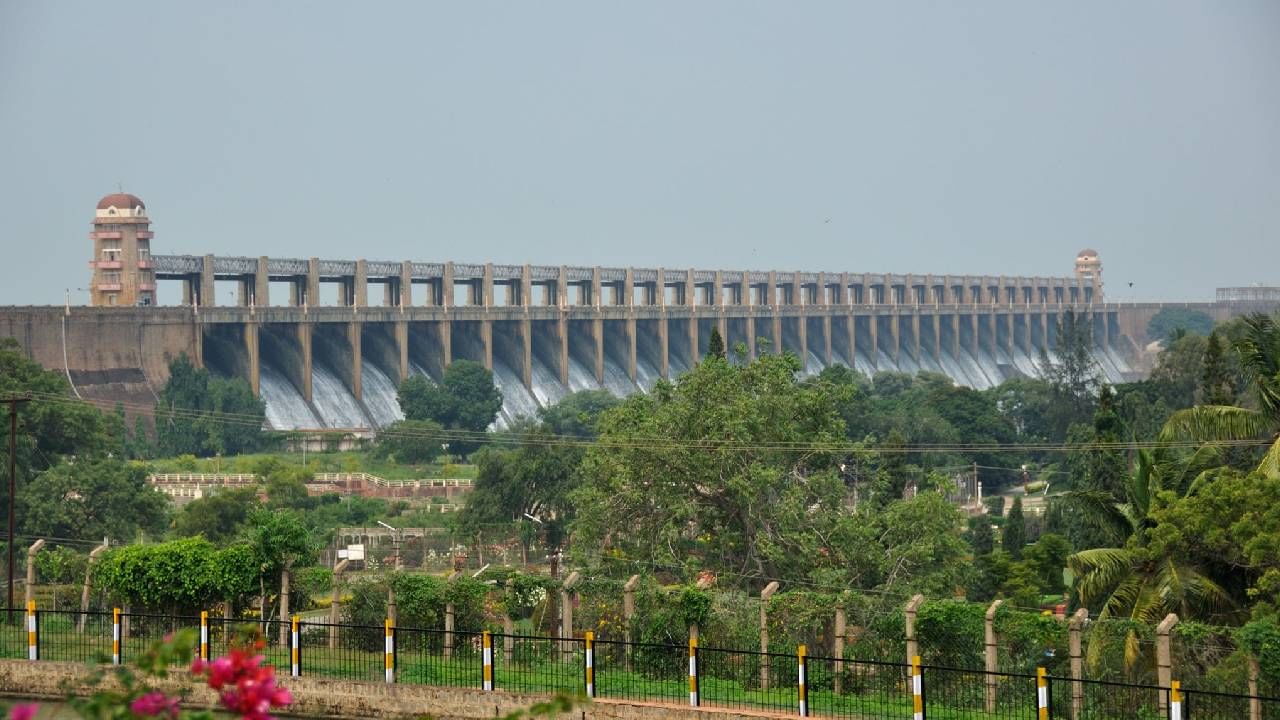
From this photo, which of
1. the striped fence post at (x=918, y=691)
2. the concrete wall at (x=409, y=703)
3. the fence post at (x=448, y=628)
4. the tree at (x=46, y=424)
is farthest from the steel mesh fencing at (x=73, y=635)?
the tree at (x=46, y=424)

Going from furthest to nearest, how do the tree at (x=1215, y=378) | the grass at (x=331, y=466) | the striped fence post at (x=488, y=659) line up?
the grass at (x=331, y=466), the tree at (x=1215, y=378), the striped fence post at (x=488, y=659)

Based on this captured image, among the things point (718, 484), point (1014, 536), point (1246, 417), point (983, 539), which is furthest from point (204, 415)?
point (1246, 417)

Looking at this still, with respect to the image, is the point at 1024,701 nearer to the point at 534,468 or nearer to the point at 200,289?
the point at 534,468

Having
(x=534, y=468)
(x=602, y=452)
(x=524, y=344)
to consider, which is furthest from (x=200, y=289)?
(x=602, y=452)

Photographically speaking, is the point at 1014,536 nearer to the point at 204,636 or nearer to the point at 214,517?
the point at 214,517

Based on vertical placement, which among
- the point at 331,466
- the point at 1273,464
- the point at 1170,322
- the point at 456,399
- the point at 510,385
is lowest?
the point at 1273,464

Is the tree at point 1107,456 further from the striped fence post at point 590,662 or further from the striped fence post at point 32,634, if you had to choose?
the striped fence post at point 32,634
